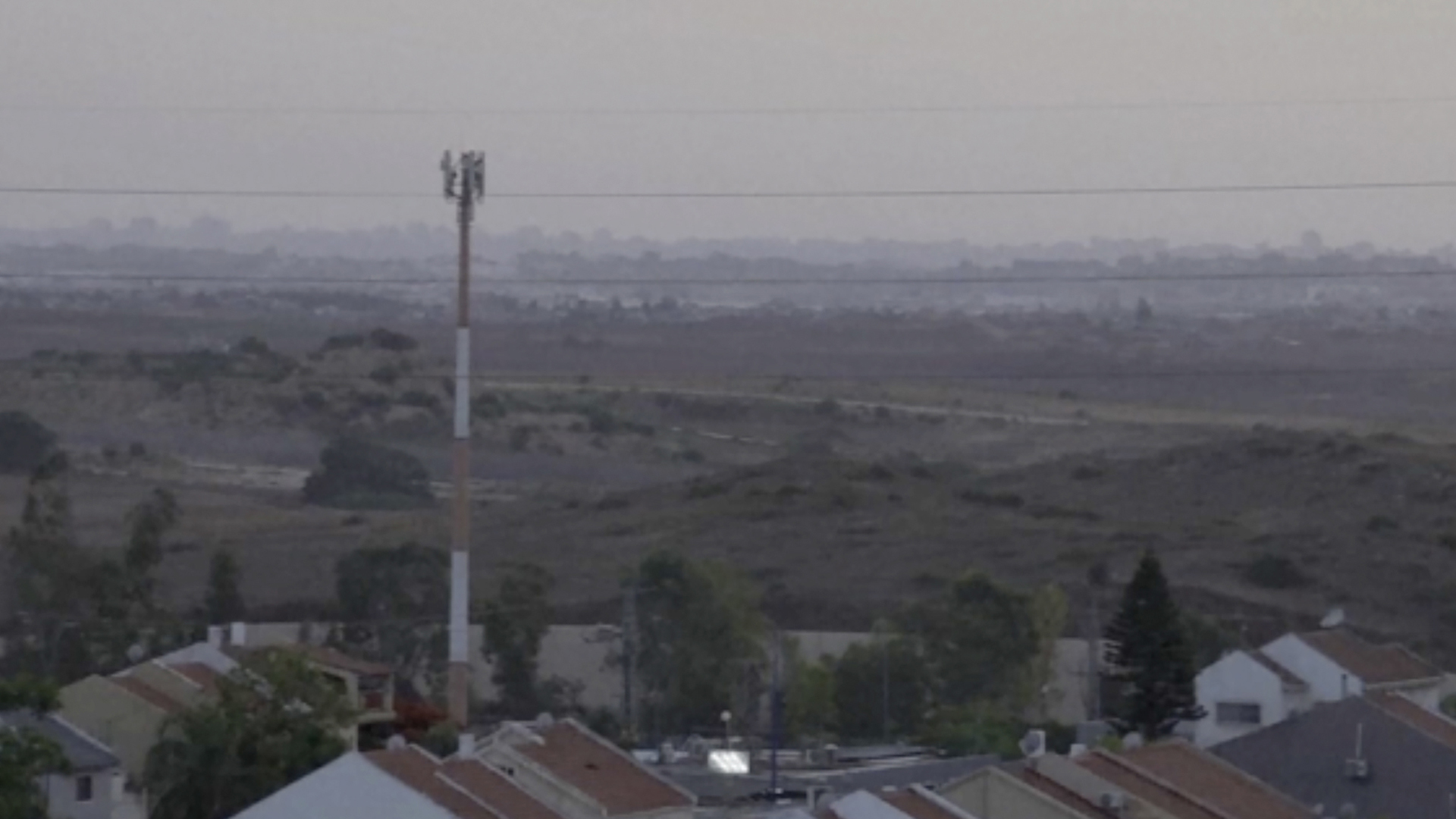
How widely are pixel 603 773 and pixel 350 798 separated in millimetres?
2769

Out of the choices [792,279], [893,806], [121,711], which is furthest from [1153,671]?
[792,279]

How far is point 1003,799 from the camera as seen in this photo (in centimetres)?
2084

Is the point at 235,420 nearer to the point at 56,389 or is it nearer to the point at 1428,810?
the point at 56,389

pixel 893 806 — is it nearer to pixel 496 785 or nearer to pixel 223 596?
pixel 496 785

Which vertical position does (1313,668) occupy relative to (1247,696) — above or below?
above

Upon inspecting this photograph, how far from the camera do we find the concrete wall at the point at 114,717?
89.6 ft

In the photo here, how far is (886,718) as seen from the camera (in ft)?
111

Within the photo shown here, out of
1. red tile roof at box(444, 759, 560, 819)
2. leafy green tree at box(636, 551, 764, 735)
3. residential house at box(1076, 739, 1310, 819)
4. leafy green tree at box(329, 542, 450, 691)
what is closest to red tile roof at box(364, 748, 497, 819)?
red tile roof at box(444, 759, 560, 819)

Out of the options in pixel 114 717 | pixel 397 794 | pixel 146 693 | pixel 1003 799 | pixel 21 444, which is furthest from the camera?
pixel 21 444

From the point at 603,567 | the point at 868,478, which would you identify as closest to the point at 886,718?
the point at 603,567

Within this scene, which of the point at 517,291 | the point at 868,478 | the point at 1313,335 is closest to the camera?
the point at 868,478

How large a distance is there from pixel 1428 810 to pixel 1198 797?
347 cm

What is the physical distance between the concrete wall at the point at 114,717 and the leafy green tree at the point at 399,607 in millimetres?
8137

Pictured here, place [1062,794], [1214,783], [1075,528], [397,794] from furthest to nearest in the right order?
[1075,528] < [1214,783] < [1062,794] < [397,794]
